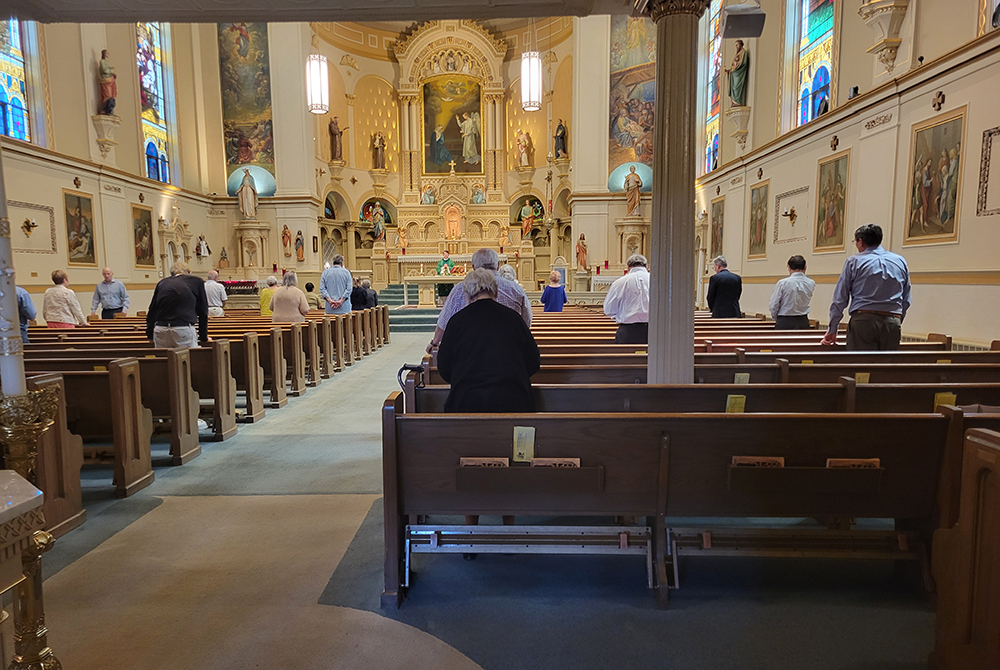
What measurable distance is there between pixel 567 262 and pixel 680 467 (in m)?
18.3

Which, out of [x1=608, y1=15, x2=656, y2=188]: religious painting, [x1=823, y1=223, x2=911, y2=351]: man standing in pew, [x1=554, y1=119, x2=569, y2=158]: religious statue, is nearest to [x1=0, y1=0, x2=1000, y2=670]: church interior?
[x1=823, y1=223, x2=911, y2=351]: man standing in pew

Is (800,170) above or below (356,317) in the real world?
above

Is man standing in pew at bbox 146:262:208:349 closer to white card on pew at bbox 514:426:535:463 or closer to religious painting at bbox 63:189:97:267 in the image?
white card on pew at bbox 514:426:535:463

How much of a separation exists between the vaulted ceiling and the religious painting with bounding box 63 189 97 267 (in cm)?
918

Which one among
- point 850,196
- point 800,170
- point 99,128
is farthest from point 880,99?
point 99,128

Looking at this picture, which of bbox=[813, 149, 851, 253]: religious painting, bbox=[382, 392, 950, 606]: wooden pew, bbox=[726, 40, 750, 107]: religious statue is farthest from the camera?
bbox=[726, 40, 750, 107]: religious statue

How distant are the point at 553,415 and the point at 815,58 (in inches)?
410

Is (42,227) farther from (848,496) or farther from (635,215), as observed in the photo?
(635,215)

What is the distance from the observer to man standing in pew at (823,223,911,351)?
450 cm

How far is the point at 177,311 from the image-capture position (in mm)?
5625

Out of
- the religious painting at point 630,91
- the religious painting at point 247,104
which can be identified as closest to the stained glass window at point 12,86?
the religious painting at point 247,104

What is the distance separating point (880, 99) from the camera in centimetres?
770

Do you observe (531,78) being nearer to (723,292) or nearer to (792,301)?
(723,292)

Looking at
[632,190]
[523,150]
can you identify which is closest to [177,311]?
[632,190]
